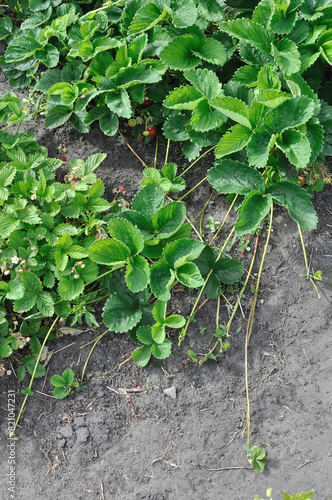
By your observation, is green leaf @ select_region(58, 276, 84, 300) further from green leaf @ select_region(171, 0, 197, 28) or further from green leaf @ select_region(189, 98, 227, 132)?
green leaf @ select_region(171, 0, 197, 28)

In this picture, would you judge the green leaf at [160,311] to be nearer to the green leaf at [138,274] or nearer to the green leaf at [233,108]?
A: the green leaf at [138,274]

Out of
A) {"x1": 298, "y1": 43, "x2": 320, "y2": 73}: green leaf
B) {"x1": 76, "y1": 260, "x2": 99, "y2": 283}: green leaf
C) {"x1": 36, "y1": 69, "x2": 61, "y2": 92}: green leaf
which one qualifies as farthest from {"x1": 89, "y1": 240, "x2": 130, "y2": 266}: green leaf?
{"x1": 298, "y1": 43, "x2": 320, "y2": 73}: green leaf

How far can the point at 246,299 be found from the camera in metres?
2.12

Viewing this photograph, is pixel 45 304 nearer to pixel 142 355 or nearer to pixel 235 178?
pixel 142 355

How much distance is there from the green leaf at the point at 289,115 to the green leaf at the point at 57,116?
1.08 meters

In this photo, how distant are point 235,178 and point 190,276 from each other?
0.51 m

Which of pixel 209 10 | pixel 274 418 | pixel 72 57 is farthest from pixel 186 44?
pixel 274 418

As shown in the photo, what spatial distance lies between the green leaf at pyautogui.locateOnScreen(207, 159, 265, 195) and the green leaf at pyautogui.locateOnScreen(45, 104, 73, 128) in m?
0.90

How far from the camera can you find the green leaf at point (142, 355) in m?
1.99

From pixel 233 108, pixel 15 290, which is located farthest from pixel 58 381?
pixel 233 108

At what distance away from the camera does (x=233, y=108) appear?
6.49ft

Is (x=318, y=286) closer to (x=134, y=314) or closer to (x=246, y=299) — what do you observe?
(x=246, y=299)

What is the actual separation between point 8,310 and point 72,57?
4.56 ft

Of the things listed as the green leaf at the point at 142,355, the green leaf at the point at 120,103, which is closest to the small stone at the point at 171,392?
the green leaf at the point at 142,355
